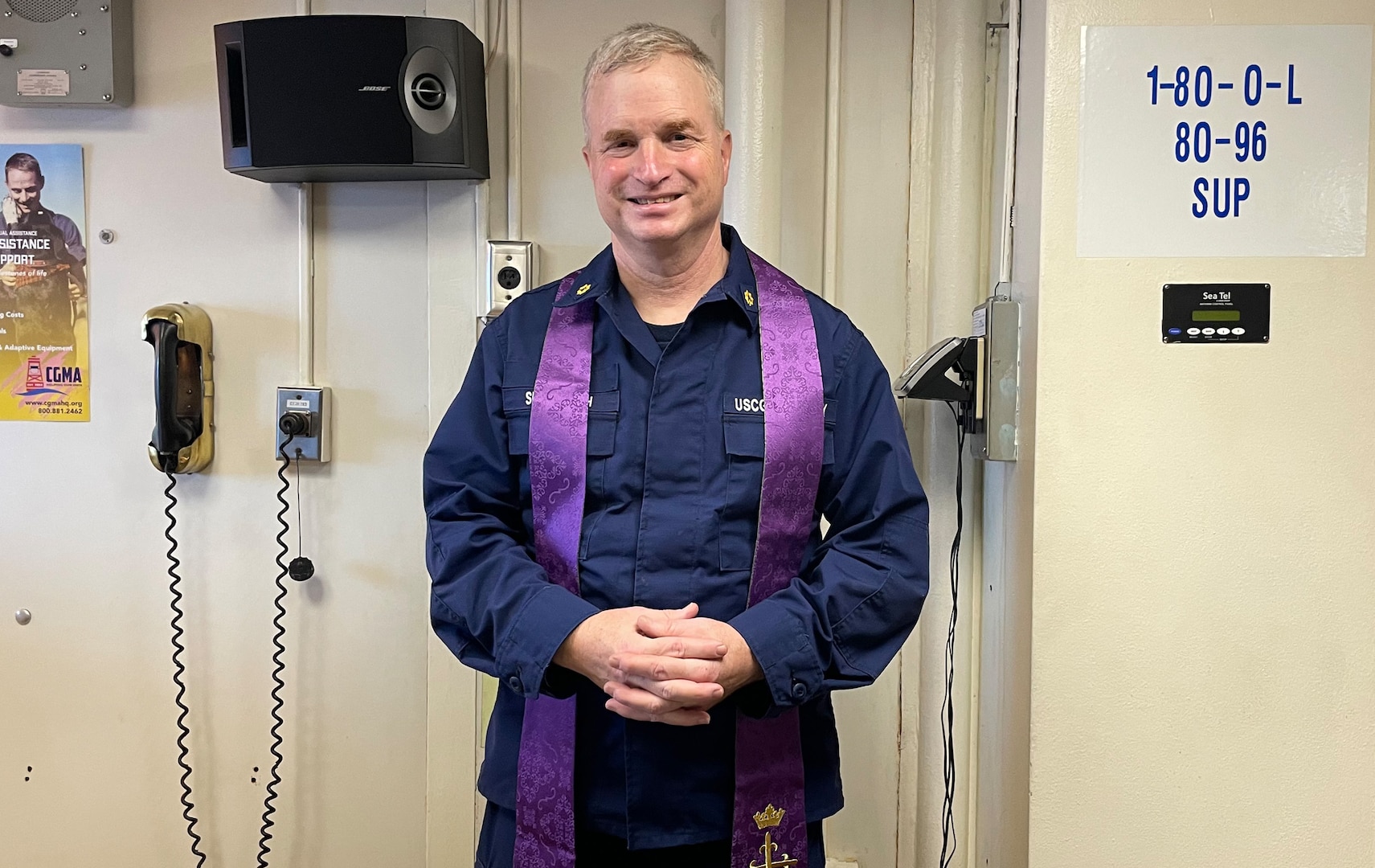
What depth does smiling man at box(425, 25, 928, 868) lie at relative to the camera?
136 cm

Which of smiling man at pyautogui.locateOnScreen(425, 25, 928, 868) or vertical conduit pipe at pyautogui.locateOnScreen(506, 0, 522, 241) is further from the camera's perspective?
vertical conduit pipe at pyautogui.locateOnScreen(506, 0, 522, 241)

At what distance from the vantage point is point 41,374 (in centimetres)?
218

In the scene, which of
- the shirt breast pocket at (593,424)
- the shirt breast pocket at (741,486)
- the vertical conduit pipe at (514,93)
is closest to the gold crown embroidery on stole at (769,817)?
the shirt breast pocket at (741,486)

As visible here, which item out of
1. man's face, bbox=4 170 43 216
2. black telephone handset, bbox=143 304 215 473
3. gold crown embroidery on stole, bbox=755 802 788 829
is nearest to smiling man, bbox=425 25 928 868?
gold crown embroidery on stole, bbox=755 802 788 829

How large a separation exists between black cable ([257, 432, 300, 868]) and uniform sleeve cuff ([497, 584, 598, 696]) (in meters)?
1.04

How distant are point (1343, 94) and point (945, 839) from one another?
4.79ft

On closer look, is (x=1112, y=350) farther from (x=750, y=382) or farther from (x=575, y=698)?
(x=575, y=698)

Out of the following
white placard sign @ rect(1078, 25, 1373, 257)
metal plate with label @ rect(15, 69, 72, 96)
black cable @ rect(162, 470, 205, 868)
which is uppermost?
metal plate with label @ rect(15, 69, 72, 96)

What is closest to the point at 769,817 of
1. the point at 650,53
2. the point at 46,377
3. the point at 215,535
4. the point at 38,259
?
the point at 650,53

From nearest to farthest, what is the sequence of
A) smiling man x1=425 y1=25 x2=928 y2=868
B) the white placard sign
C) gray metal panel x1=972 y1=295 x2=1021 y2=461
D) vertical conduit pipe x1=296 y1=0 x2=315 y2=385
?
smiling man x1=425 y1=25 x2=928 y2=868
the white placard sign
gray metal panel x1=972 y1=295 x2=1021 y2=461
vertical conduit pipe x1=296 y1=0 x2=315 y2=385

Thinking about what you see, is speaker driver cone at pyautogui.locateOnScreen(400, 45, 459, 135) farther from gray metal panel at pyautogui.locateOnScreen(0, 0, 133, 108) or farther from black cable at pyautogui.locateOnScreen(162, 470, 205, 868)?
black cable at pyautogui.locateOnScreen(162, 470, 205, 868)

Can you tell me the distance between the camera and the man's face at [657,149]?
1.36 metres

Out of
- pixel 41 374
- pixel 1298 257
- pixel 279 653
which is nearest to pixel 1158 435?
pixel 1298 257

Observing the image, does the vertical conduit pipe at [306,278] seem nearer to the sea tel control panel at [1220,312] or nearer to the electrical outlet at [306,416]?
the electrical outlet at [306,416]
